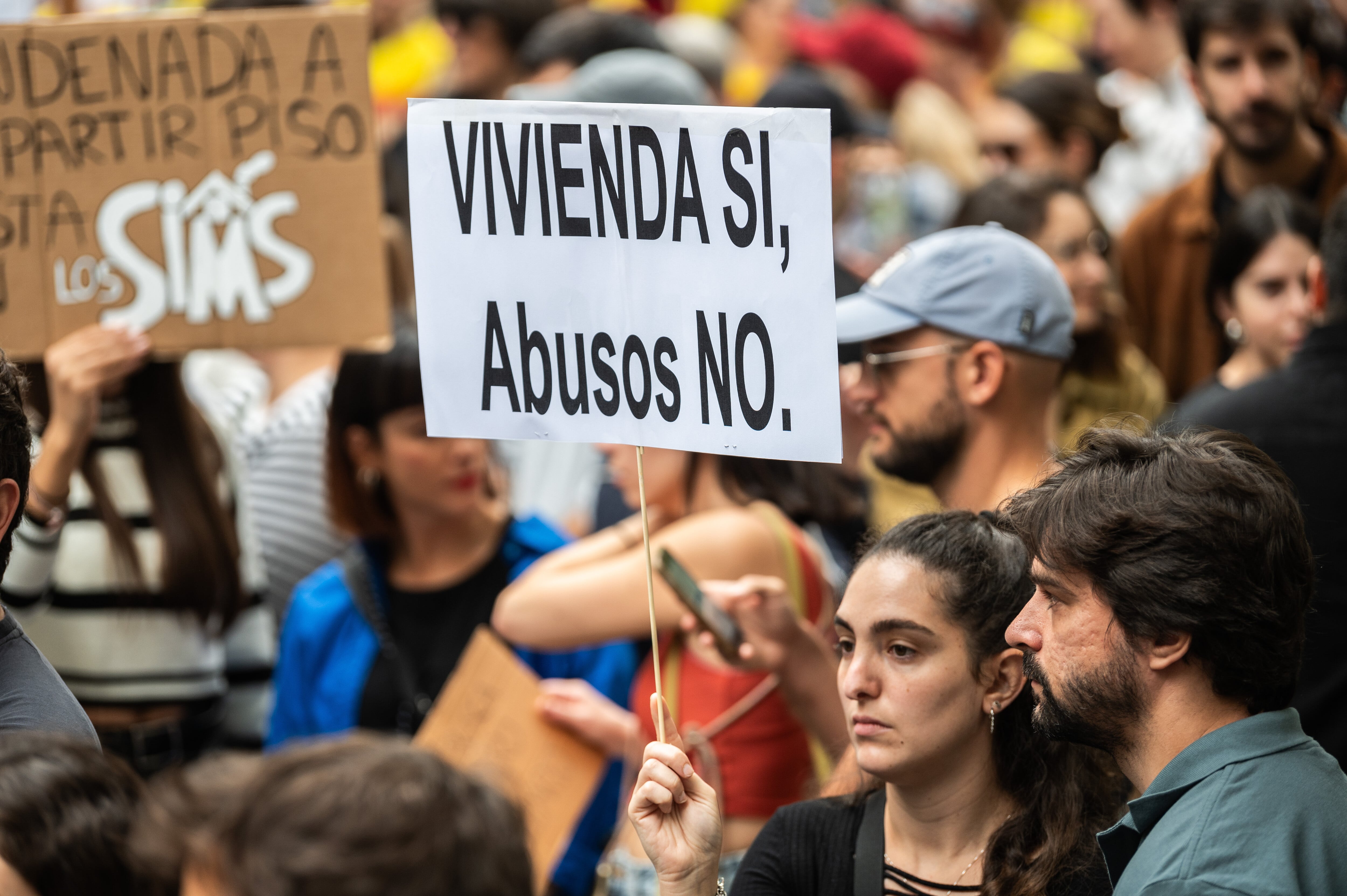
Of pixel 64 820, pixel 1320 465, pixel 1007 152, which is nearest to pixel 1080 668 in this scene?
pixel 64 820

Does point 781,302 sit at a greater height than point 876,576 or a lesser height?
greater

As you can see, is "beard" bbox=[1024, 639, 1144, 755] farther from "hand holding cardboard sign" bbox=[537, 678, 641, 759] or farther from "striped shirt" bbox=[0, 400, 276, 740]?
"striped shirt" bbox=[0, 400, 276, 740]

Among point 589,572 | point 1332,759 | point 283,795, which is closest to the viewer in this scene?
point 283,795

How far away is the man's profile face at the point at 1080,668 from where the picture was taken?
7.01 feet

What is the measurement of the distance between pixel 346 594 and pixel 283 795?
2857 mm

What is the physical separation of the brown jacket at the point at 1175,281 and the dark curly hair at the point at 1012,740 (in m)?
3.13

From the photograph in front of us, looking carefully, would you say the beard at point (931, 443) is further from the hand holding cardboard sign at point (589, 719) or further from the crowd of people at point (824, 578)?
the hand holding cardboard sign at point (589, 719)

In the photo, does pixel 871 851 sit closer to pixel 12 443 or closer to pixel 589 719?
pixel 589 719

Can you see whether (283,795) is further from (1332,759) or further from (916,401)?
(916,401)

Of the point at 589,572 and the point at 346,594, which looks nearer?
the point at 589,572

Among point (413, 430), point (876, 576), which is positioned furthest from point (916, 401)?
point (413, 430)

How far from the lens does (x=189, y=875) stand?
1.62 meters

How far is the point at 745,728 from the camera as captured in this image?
3.42 metres

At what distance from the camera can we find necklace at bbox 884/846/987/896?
7.95 feet
